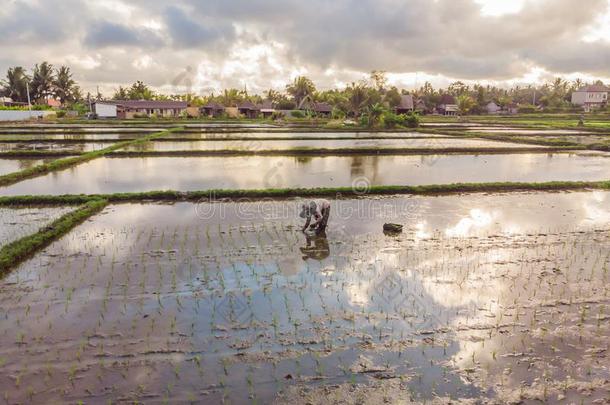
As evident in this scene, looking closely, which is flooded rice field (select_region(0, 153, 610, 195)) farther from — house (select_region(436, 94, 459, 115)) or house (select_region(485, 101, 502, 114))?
house (select_region(485, 101, 502, 114))

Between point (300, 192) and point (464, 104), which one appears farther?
point (464, 104)

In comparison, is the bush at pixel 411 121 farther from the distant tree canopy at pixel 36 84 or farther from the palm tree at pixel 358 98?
the distant tree canopy at pixel 36 84

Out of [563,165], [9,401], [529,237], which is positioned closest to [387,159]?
[563,165]

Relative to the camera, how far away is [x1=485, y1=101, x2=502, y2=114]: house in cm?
6944

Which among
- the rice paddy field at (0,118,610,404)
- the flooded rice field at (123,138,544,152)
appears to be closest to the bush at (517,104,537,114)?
the flooded rice field at (123,138,544,152)

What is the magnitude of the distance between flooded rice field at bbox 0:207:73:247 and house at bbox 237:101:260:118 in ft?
164

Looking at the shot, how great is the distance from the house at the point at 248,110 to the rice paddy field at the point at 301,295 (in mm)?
47790

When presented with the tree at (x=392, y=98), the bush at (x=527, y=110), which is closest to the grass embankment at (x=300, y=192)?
the tree at (x=392, y=98)

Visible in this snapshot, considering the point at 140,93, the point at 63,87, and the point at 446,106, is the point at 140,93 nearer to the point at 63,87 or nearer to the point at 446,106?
the point at 63,87

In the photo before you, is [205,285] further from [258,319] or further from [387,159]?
[387,159]

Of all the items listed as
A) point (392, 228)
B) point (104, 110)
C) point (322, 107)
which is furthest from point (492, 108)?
point (392, 228)

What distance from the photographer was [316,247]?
802cm

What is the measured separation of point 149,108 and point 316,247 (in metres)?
52.7

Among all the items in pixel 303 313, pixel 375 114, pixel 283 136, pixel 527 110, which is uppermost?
pixel 527 110
